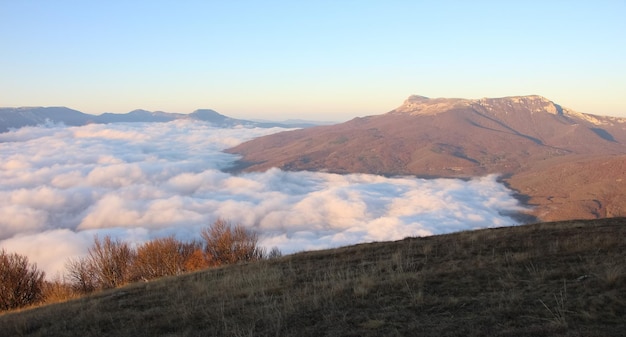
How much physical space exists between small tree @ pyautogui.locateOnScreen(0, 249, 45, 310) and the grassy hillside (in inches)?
744

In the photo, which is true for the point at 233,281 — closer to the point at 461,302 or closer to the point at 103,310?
the point at 103,310

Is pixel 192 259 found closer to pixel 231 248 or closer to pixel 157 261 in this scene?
pixel 157 261

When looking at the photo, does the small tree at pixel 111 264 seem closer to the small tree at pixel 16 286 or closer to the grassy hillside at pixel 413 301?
the small tree at pixel 16 286

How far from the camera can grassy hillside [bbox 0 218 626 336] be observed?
6594mm

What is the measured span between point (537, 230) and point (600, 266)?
7855 mm

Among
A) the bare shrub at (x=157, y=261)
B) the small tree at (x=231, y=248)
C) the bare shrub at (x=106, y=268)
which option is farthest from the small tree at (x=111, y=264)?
the small tree at (x=231, y=248)

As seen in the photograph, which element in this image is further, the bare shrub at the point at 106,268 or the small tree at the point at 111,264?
the small tree at the point at 111,264

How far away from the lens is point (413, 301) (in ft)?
26.5

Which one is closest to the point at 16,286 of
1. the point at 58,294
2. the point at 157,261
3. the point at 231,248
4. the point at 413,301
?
the point at 58,294

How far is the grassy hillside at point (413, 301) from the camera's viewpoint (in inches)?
260

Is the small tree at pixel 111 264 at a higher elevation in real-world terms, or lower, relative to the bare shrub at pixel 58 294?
lower

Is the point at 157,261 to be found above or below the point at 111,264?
below

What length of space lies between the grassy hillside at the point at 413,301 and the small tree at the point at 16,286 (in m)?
18.9

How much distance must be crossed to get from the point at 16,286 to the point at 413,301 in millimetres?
31228
